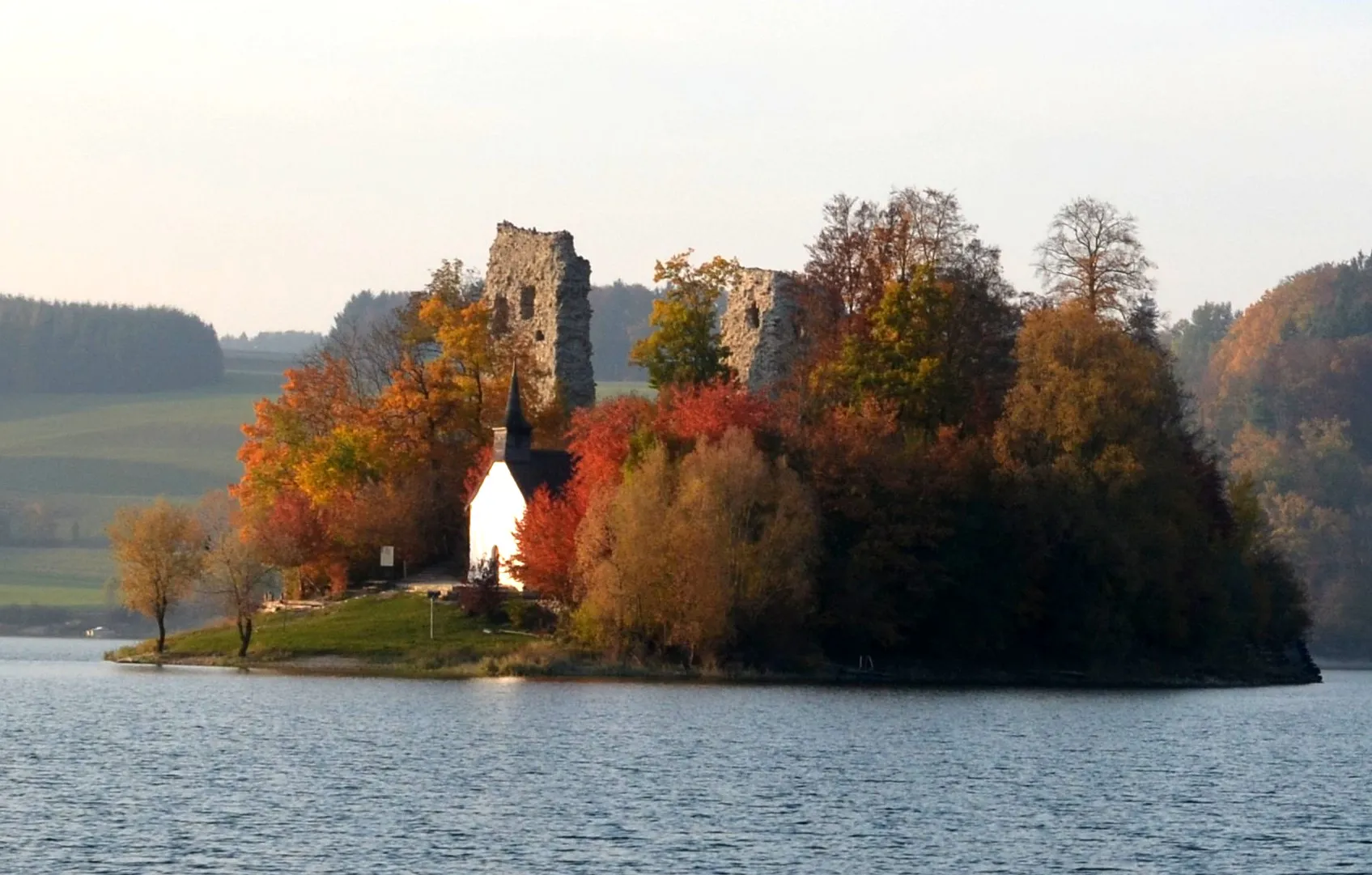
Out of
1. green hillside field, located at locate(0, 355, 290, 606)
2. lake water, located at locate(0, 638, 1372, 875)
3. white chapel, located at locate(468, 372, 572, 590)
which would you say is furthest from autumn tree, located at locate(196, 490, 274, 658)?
green hillside field, located at locate(0, 355, 290, 606)

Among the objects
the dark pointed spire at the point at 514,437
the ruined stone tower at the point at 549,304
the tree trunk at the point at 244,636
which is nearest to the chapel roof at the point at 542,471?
the dark pointed spire at the point at 514,437

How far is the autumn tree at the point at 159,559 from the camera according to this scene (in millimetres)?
74125

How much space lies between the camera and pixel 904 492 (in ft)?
221

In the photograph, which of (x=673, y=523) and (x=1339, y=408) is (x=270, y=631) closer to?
(x=673, y=523)

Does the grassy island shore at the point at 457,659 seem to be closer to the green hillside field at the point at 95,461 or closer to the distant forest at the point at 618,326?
the green hillside field at the point at 95,461

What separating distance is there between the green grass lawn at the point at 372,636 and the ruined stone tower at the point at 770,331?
15595 mm

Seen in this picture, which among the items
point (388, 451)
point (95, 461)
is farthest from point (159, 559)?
point (95, 461)

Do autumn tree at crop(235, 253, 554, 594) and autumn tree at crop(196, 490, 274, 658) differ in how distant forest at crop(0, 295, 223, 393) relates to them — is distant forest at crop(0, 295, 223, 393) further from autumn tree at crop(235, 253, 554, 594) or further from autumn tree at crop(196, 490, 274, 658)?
autumn tree at crop(196, 490, 274, 658)

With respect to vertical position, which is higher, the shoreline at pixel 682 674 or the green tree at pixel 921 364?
the green tree at pixel 921 364

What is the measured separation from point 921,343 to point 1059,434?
6308 millimetres

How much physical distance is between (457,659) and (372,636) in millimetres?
3975

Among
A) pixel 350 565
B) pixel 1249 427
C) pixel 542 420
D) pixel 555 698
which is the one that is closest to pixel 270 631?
pixel 350 565

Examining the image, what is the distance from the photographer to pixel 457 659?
6600 centimetres

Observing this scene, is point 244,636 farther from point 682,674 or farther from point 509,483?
point 682,674
